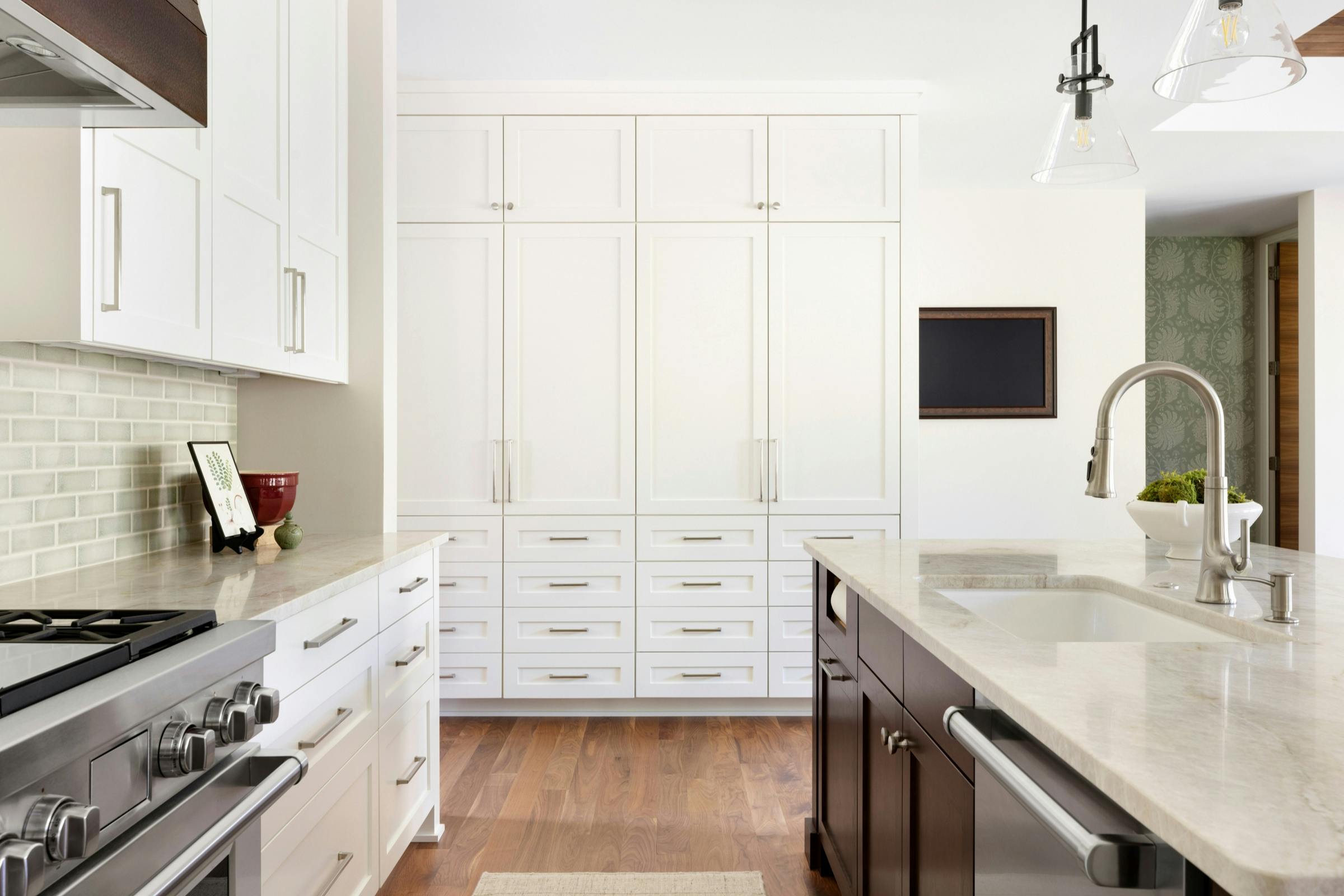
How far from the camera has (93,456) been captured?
1795 mm

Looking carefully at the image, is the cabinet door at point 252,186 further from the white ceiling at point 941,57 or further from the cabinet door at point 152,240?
the white ceiling at point 941,57

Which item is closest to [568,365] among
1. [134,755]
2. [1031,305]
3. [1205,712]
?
[134,755]

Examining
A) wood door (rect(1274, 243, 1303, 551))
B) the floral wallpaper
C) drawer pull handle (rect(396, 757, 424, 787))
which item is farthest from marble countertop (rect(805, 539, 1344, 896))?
the floral wallpaper

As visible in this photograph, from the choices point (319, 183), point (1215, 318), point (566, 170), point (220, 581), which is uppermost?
point (566, 170)

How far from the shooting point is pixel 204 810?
3.45 feet

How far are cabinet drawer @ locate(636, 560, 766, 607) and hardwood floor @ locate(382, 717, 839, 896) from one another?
0.49 meters

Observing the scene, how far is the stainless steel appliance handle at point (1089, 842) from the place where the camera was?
2.14 ft

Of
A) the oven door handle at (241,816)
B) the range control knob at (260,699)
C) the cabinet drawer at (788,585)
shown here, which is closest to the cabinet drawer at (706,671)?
the cabinet drawer at (788,585)

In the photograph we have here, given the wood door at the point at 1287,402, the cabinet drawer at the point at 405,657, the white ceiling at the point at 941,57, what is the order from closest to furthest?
the cabinet drawer at the point at 405,657
the white ceiling at the point at 941,57
the wood door at the point at 1287,402

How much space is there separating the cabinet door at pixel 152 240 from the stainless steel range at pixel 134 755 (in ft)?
1.89

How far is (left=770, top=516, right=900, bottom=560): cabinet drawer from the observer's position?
3387 mm

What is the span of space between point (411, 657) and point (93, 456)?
85 centimetres

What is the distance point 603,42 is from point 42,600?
8.31 ft

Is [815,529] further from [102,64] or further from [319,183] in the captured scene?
[102,64]
